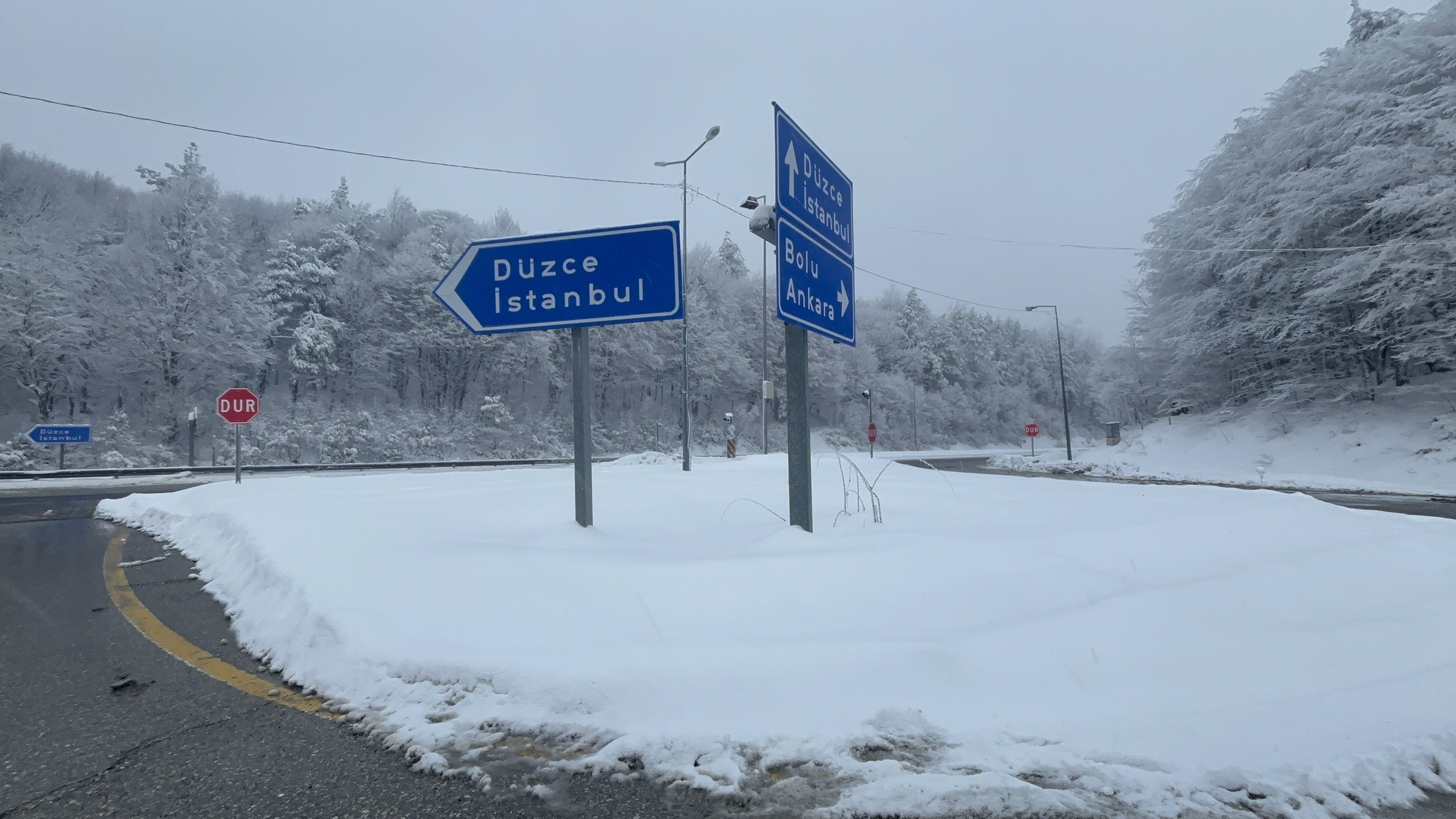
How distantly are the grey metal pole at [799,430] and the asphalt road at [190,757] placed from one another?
3.06m

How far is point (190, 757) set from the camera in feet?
7.18

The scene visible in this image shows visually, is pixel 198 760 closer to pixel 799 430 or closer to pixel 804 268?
pixel 799 430

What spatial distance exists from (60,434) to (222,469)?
4775mm

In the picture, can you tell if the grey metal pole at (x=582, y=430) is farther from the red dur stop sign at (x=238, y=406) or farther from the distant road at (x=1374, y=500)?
the red dur stop sign at (x=238, y=406)

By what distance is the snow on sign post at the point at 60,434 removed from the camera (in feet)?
63.5

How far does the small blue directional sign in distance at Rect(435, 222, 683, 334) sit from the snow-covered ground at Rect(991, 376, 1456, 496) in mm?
17888

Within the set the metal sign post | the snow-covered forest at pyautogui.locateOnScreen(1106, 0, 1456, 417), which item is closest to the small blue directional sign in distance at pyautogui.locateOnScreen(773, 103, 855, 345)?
the snow-covered forest at pyautogui.locateOnScreen(1106, 0, 1456, 417)

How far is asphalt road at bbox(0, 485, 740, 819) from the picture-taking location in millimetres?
1886

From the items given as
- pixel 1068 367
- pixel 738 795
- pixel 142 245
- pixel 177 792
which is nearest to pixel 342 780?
pixel 177 792

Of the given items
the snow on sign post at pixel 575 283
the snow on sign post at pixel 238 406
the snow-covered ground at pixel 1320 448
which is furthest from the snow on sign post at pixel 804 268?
the snow-covered ground at pixel 1320 448

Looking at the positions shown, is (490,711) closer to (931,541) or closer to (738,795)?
(738,795)

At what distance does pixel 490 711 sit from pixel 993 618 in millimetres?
2393

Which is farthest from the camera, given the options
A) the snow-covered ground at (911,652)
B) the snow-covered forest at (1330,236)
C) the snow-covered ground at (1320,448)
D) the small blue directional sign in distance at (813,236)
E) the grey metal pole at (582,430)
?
the snow-covered forest at (1330,236)

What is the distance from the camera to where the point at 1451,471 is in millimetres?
15477
